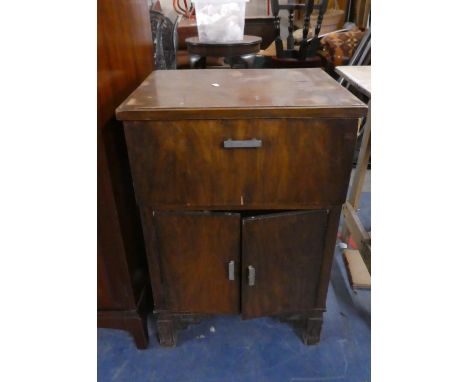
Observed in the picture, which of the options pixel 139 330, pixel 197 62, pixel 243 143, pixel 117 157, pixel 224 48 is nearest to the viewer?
pixel 243 143

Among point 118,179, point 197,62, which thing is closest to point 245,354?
point 118,179

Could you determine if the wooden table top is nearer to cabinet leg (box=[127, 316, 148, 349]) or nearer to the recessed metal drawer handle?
the recessed metal drawer handle

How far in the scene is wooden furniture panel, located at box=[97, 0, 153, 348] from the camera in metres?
0.81

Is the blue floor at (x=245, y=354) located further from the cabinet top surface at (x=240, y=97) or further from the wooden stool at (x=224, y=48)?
the wooden stool at (x=224, y=48)

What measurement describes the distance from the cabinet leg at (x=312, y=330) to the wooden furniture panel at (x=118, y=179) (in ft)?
1.66

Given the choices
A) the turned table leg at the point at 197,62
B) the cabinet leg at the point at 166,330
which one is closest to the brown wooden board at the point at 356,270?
the cabinet leg at the point at 166,330

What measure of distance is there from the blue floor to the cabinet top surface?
76cm

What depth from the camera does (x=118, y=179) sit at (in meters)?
0.89

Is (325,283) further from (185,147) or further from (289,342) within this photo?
(185,147)

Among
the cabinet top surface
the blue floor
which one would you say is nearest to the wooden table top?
the cabinet top surface

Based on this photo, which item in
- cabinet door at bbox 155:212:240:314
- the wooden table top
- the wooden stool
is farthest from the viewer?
A: the wooden stool

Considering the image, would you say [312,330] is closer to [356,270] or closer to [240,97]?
[356,270]

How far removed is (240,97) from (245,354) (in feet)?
2.58

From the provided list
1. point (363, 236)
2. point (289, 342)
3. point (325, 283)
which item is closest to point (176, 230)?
point (325, 283)
